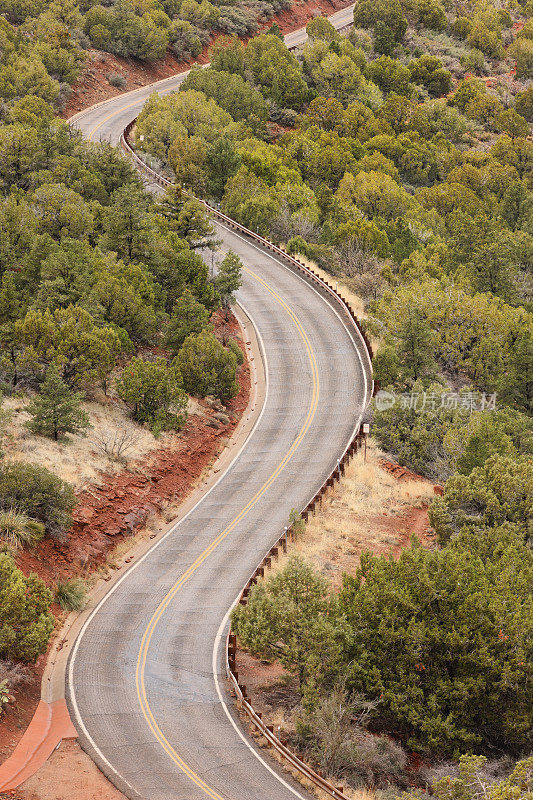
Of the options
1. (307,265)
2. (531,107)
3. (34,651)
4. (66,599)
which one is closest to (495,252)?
(307,265)

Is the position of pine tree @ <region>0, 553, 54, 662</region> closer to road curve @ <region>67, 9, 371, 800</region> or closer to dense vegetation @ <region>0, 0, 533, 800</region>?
dense vegetation @ <region>0, 0, 533, 800</region>

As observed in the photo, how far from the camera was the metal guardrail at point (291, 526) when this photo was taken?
2289 cm

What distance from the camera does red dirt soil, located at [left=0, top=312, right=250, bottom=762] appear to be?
25.6m

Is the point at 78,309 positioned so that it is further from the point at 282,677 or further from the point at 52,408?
the point at 282,677

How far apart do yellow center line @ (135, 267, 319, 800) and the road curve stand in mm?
44

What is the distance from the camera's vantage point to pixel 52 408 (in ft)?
114

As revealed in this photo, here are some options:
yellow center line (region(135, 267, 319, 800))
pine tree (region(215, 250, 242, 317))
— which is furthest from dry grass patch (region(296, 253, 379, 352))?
pine tree (region(215, 250, 242, 317))

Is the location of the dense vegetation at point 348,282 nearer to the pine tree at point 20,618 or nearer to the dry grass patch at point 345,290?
the pine tree at point 20,618

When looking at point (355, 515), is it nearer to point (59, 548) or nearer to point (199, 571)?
point (199, 571)

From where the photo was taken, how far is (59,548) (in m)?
31.6

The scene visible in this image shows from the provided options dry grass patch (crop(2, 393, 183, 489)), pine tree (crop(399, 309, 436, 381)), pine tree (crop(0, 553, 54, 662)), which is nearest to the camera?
pine tree (crop(0, 553, 54, 662))

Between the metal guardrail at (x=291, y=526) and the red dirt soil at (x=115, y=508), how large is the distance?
18.3 feet

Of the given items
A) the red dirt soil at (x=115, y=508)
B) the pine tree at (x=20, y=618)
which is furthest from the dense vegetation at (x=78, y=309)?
the red dirt soil at (x=115, y=508)

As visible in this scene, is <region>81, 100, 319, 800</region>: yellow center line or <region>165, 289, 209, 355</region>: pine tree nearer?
<region>81, 100, 319, 800</region>: yellow center line
